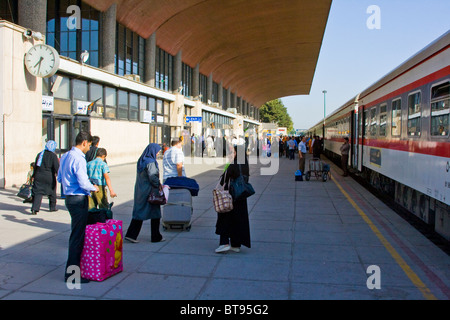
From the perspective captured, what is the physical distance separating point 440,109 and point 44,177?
805 cm

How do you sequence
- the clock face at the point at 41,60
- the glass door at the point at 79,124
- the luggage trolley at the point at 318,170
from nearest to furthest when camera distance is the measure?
the clock face at the point at 41,60 → the luggage trolley at the point at 318,170 → the glass door at the point at 79,124

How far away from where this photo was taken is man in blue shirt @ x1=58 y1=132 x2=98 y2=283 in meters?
5.14

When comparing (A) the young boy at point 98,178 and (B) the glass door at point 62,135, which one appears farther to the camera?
(B) the glass door at point 62,135

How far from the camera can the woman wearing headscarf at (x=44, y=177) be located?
31.1 ft

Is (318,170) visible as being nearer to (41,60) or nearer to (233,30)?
(41,60)

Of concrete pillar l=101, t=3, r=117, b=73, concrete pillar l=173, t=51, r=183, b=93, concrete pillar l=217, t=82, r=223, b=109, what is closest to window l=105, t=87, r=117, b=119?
concrete pillar l=101, t=3, r=117, b=73

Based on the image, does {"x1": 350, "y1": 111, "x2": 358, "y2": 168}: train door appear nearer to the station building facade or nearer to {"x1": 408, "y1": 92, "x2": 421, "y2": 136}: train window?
{"x1": 408, "y1": 92, "x2": 421, "y2": 136}: train window

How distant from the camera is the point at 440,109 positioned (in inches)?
273

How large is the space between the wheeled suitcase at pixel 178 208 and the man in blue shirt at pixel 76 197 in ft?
9.17

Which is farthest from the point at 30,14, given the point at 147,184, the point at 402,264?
the point at 402,264

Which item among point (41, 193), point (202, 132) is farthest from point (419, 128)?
point (202, 132)

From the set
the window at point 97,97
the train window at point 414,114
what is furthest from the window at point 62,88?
the train window at point 414,114

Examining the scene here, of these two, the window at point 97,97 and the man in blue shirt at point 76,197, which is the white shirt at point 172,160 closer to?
the man in blue shirt at point 76,197
